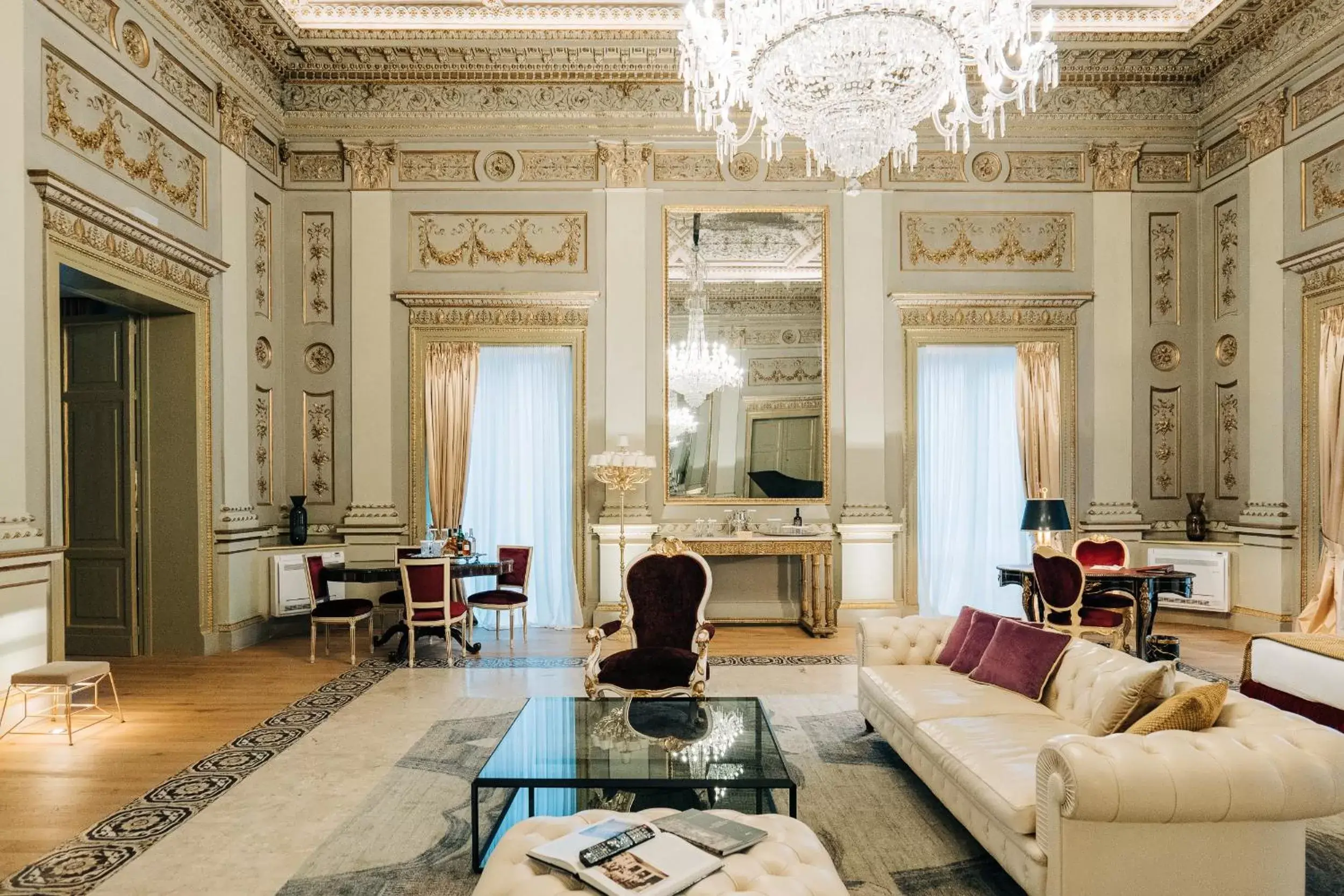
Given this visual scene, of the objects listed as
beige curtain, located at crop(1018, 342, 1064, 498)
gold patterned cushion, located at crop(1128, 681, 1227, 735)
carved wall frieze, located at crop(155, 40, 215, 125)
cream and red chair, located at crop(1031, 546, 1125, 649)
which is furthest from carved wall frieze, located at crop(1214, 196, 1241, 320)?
carved wall frieze, located at crop(155, 40, 215, 125)

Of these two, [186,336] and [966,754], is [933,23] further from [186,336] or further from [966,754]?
[186,336]

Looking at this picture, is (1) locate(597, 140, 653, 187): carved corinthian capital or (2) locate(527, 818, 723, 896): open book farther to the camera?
(1) locate(597, 140, 653, 187): carved corinthian capital

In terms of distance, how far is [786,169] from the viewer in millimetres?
7375

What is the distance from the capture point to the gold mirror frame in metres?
7.32

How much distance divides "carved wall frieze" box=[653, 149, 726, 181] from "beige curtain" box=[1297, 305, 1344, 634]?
14.6ft

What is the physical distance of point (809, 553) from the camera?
6793mm

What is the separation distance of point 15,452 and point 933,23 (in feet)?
16.1

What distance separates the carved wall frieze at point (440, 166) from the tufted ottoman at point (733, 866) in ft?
20.7

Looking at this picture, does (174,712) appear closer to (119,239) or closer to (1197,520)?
(119,239)

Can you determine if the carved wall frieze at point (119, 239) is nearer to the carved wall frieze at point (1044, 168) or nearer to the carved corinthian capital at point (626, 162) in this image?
the carved corinthian capital at point (626, 162)

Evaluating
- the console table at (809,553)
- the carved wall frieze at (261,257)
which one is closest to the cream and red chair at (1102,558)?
the console table at (809,553)

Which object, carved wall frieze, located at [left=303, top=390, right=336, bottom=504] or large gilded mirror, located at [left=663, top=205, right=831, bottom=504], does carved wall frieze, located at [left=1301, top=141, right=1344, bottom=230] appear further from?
carved wall frieze, located at [left=303, top=390, right=336, bottom=504]

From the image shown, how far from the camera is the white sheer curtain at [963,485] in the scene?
7.41 m

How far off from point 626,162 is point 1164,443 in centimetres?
534
